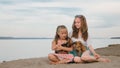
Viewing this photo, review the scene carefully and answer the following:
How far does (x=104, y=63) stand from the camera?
8695 millimetres

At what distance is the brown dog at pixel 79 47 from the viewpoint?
891 cm

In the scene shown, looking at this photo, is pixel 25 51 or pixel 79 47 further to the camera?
pixel 25 51

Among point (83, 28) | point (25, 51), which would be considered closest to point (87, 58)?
point (83, 28)

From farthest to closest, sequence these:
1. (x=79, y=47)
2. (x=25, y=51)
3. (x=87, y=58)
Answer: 1. (x=25, y=51)
2. (x=79, y=47)
3. (x=87, y=58)

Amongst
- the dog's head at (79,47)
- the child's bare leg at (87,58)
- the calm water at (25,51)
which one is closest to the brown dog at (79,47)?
the dog's head at (79,47)

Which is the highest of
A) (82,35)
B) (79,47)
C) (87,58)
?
(82,35)

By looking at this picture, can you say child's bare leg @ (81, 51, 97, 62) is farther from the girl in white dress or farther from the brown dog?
the brown dog

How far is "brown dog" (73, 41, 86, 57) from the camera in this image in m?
8.91

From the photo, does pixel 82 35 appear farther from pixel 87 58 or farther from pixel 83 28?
pixel 87 58

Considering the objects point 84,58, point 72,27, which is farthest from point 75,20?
point 84,58

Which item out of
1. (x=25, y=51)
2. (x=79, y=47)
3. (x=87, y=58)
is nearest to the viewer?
(x=87, y=58)

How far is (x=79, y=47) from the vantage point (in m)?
8.91

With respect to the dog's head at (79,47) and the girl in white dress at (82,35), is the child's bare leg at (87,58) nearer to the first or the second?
the girl in white dress at (82,35)

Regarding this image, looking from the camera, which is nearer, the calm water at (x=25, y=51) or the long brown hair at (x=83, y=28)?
the long brown hair at (x=83, y=28)
